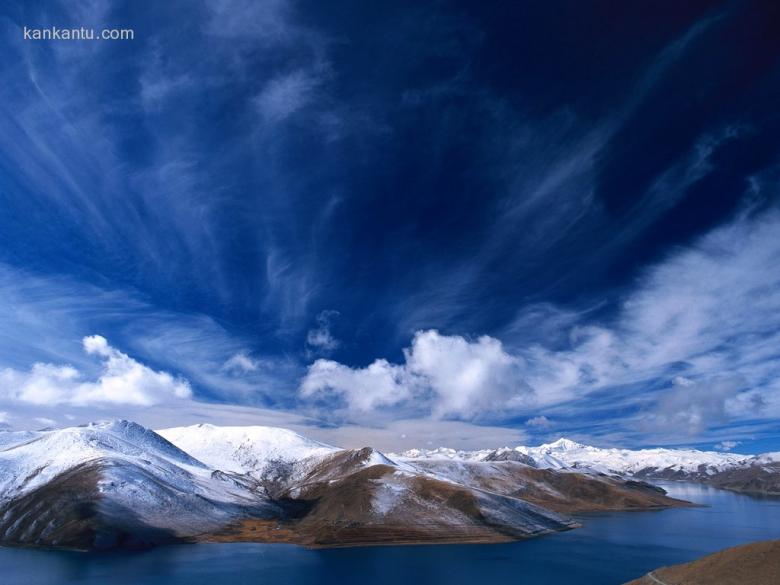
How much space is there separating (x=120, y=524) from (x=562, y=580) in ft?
434

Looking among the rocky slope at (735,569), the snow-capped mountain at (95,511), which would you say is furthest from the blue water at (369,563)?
the rocky slope at (735,569)

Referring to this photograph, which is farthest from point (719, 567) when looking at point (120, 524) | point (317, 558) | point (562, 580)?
point (120, 524)

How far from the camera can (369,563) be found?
131 meters

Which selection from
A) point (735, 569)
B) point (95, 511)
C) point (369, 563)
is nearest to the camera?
point (735, 569)

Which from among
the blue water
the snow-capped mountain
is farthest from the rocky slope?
the snow-capped mountain

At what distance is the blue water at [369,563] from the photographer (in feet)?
355

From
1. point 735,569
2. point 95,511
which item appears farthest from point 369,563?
point 95,511

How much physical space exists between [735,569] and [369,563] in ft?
297

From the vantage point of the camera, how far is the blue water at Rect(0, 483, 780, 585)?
355 feet

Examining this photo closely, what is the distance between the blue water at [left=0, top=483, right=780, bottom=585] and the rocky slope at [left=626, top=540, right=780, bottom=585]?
37776mm

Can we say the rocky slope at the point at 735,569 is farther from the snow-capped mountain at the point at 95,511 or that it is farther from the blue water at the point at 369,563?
the snow-capped mountain at the point at 95,511

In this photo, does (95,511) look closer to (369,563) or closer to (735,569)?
(369,563)

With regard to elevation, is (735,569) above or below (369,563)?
above

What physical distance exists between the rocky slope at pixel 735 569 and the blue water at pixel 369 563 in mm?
37776
